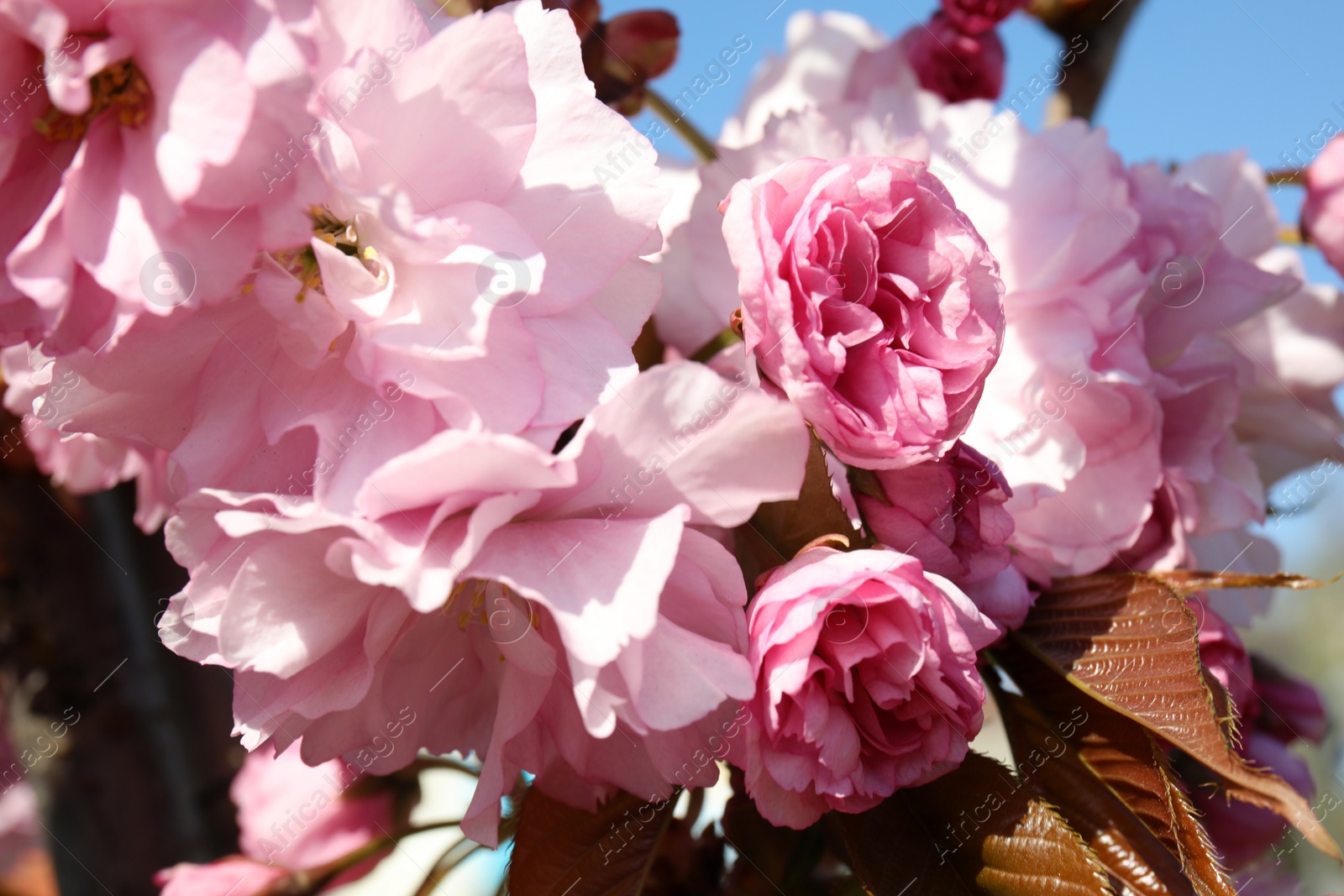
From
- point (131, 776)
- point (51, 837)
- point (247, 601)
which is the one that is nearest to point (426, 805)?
point (131, 776)

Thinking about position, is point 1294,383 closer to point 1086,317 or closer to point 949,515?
point 1086,317

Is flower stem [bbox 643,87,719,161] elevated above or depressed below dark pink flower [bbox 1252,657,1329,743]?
above

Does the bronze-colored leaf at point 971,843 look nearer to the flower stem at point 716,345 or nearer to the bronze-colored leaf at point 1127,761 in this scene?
the bronze-colored leaf at point 1127,761

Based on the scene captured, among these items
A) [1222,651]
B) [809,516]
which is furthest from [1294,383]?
[809,516]

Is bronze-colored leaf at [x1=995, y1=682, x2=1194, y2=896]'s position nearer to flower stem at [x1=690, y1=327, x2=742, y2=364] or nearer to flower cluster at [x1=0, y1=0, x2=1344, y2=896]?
flower cluster at [x1=0, y1=0, x2=1344, y2=896]

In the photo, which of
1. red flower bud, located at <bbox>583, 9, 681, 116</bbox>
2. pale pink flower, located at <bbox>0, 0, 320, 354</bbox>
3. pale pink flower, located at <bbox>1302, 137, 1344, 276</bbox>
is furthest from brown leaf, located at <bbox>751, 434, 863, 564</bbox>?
pale pink flower, located at <bbox>1302, 137, 1344, 276</bbox>

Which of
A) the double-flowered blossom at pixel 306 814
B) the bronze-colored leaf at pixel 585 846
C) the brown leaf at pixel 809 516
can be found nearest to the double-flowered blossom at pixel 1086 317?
the brown leaf at pixel 809 516
